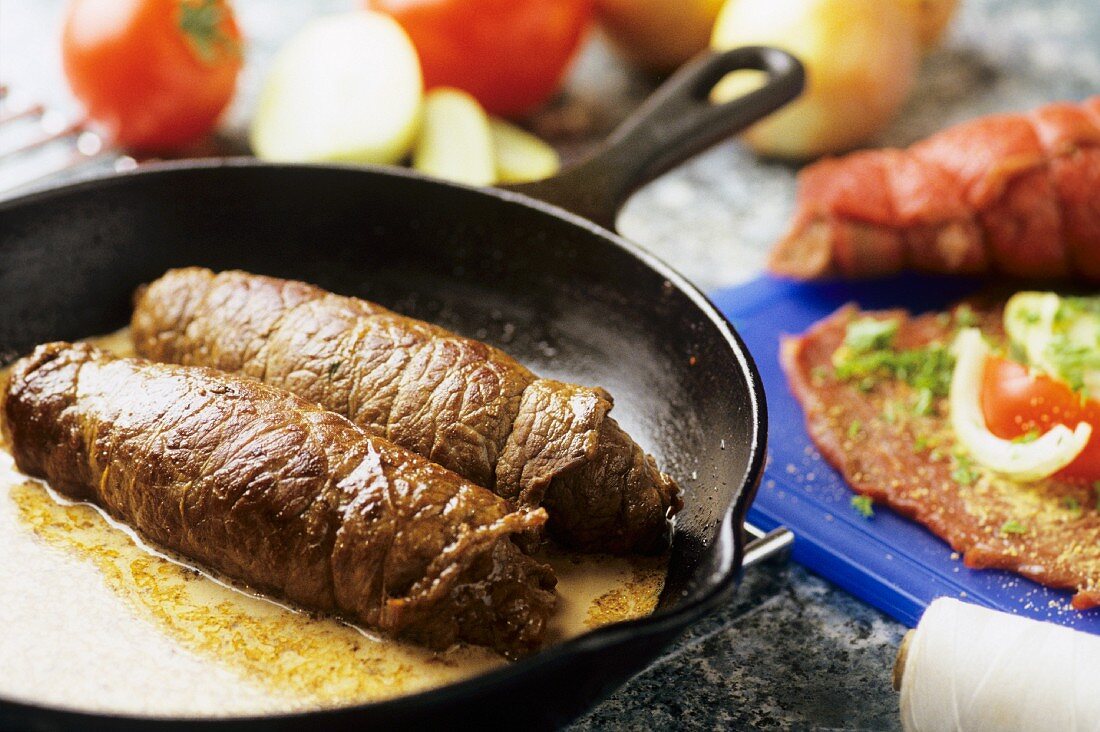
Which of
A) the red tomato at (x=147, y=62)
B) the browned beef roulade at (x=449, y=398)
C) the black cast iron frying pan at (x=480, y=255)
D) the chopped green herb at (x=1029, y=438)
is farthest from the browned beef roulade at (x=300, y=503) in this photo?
the red tomato at (x=147, y=62)

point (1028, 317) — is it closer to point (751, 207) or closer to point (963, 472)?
point (963, 472)

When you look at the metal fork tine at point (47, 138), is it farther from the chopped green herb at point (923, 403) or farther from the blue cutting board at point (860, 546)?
the chopped green herb at point (923, 403)

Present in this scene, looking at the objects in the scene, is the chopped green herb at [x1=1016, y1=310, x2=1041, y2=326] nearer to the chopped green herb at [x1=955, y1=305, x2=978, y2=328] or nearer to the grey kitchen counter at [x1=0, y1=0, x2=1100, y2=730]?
the chopped green herb at [x1=955, y1=305, x2=978, y2=328]

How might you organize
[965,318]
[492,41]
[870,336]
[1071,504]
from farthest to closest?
[492,41] → [965,318] → [870,336] → [1071,504]

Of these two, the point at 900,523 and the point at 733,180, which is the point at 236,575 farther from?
the point at 733,180

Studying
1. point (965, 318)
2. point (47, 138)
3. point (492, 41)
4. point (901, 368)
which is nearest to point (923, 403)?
point (901, 368)

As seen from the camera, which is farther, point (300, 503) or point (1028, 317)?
point (1028, 317)

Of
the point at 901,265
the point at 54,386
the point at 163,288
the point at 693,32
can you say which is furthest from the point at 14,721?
the point at 693,32
